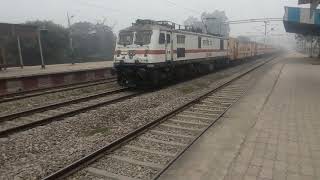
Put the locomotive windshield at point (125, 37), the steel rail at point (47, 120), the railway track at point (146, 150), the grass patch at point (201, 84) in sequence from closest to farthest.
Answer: the railway track at point (146, 150) → the steel rail at point (47, 120) → the locomotive windshield at point (125, 37) → the grass patch at point (201, 84)

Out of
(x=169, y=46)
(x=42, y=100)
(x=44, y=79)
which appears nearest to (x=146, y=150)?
(x=42, y=100)

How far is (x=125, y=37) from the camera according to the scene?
1695cm

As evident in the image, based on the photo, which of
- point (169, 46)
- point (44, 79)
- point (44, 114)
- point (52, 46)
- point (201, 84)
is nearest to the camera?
point (44, 114)

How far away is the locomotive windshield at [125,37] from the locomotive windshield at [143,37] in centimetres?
36

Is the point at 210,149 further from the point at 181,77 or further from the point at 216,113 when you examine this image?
the point at 181,77

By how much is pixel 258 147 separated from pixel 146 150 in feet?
7.87

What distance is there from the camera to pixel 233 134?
27.5ft

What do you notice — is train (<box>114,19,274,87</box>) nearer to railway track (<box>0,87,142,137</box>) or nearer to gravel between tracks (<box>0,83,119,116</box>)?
railway track (<box>0,87,142,137</box>)

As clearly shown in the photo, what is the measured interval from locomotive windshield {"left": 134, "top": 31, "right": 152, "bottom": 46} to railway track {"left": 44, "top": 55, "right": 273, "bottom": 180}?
223 inches

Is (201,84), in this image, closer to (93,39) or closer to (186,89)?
(186,89)

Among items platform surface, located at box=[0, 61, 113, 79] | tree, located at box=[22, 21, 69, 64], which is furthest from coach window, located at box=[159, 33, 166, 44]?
tree, located at box=[22, 21, 69, 64]

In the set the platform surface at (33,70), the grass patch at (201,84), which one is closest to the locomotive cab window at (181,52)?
the grass patch at (201,84)

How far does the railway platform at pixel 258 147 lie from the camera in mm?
5934

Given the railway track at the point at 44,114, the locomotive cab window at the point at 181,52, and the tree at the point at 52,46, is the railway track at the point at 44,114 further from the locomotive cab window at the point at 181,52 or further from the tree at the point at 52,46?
the tree at the point at 52,46
